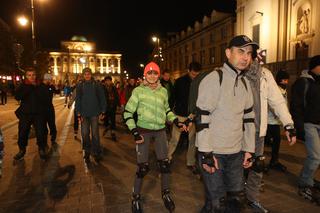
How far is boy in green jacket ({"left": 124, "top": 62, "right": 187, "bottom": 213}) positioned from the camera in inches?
162

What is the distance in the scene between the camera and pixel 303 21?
20359 mm

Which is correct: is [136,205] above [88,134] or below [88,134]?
below

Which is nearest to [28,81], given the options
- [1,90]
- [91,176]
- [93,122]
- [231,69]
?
[93,122]

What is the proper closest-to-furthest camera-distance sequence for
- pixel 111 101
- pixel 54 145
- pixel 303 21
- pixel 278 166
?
pixel 278 166 → pixel 54 145 → pixel 111 101 → pixel 303 21

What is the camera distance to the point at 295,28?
21.4m

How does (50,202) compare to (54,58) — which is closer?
(50,202)

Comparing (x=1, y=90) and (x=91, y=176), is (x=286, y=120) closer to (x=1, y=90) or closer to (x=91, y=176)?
(x=91, y=176)

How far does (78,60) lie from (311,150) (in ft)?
395

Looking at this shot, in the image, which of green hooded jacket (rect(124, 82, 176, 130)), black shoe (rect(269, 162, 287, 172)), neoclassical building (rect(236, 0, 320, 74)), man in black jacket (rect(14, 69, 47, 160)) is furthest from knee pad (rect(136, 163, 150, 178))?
neoclassical building (rect(236, 0, 320, 74))

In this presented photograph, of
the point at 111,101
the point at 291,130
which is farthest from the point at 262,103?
the point at 111,101

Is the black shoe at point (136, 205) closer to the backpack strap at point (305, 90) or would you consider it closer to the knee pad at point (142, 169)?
the knee pad at point (142, 169)

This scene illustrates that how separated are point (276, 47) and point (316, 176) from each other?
19.5 metres

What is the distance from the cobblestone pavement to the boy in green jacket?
0.34m

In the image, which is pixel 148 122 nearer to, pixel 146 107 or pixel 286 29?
pixel 146 107
